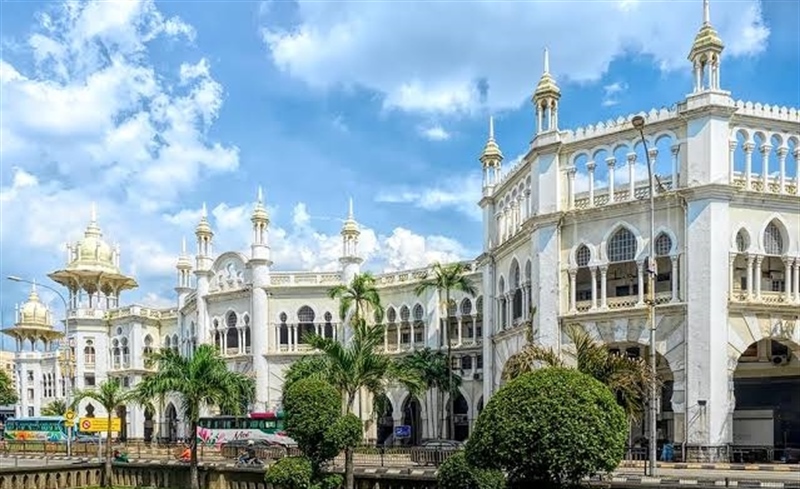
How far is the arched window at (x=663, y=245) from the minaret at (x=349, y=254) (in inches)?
1237

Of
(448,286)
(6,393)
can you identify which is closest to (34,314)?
(6,393)

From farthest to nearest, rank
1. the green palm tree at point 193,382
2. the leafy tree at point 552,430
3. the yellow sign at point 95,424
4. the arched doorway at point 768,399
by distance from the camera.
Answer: the yellow sign at point 95,424 < the arched doorway at point 768,399 < the green palm tree at point 193,382 < the leafy tree at point 552,430

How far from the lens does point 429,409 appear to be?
65688 mm

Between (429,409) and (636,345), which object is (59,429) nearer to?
(429,409)

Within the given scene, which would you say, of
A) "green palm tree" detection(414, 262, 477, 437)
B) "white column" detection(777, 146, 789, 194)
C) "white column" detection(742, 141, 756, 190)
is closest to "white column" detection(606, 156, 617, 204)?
"white column" detection(742, 141, 756, 190)

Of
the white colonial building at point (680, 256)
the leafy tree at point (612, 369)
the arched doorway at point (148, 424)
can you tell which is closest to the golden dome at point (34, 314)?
the arched doorway at point (148, 424)

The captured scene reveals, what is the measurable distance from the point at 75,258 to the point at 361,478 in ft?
214

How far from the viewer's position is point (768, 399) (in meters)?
48.3

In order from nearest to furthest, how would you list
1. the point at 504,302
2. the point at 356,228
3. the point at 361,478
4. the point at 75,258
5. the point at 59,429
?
the point at 361,478
the point at 504,302
the point at 356,228
the point at 59,429
the point at 75,258

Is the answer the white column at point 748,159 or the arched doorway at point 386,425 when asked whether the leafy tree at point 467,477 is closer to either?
the white column at point 748,159

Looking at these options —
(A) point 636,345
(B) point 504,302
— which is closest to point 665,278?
(A) point 636,345

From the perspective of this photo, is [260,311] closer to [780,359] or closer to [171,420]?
[171,420]

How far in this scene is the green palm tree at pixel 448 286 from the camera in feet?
197

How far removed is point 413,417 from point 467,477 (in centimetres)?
4572
